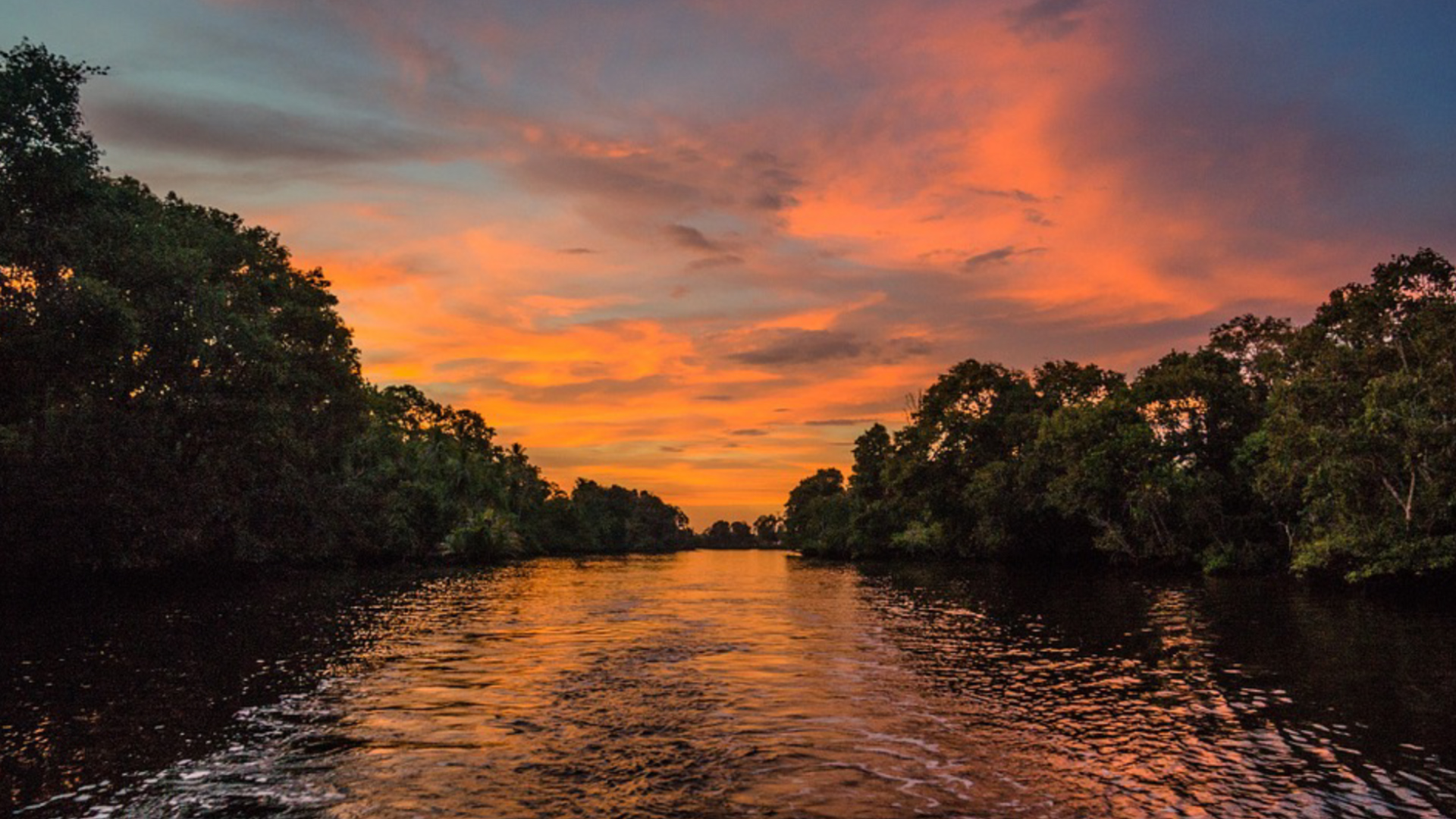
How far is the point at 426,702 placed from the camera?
18.6 metres

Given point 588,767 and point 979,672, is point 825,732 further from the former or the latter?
point 979,672

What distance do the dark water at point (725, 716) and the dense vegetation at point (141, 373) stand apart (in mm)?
6172

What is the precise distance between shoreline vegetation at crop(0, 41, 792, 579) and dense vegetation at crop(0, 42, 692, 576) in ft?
0.27

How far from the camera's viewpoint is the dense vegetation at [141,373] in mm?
33562

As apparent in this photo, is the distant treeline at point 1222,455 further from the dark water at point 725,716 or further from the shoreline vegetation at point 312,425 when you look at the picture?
the dark water at point 725,716

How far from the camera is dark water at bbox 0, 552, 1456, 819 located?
1200 cm

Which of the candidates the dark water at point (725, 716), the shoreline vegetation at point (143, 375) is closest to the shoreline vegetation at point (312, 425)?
the shoreline vegetation at point (143, 375)

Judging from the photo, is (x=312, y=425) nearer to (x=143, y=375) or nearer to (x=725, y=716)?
(x=143, y=375)

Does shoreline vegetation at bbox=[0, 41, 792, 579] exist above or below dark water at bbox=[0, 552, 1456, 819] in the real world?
above

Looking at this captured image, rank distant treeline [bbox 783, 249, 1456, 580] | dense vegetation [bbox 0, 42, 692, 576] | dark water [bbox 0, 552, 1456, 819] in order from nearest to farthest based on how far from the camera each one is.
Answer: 1. dark water [bbox 0, 552, 1456, 819]
2. dense vegetation [bbox 0, 42, 692, 576]
3. distant treeline [bbox 783, 249, 1456, 580]

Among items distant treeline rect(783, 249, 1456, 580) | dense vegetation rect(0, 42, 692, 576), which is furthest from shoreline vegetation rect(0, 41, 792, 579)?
distant treeline rect(783, 249, 1456, 580)

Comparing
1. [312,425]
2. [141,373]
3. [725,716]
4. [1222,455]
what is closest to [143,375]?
[141,373]

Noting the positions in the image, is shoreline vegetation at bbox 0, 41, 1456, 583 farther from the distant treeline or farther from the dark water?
the dark water

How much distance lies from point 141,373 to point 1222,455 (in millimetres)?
74392
